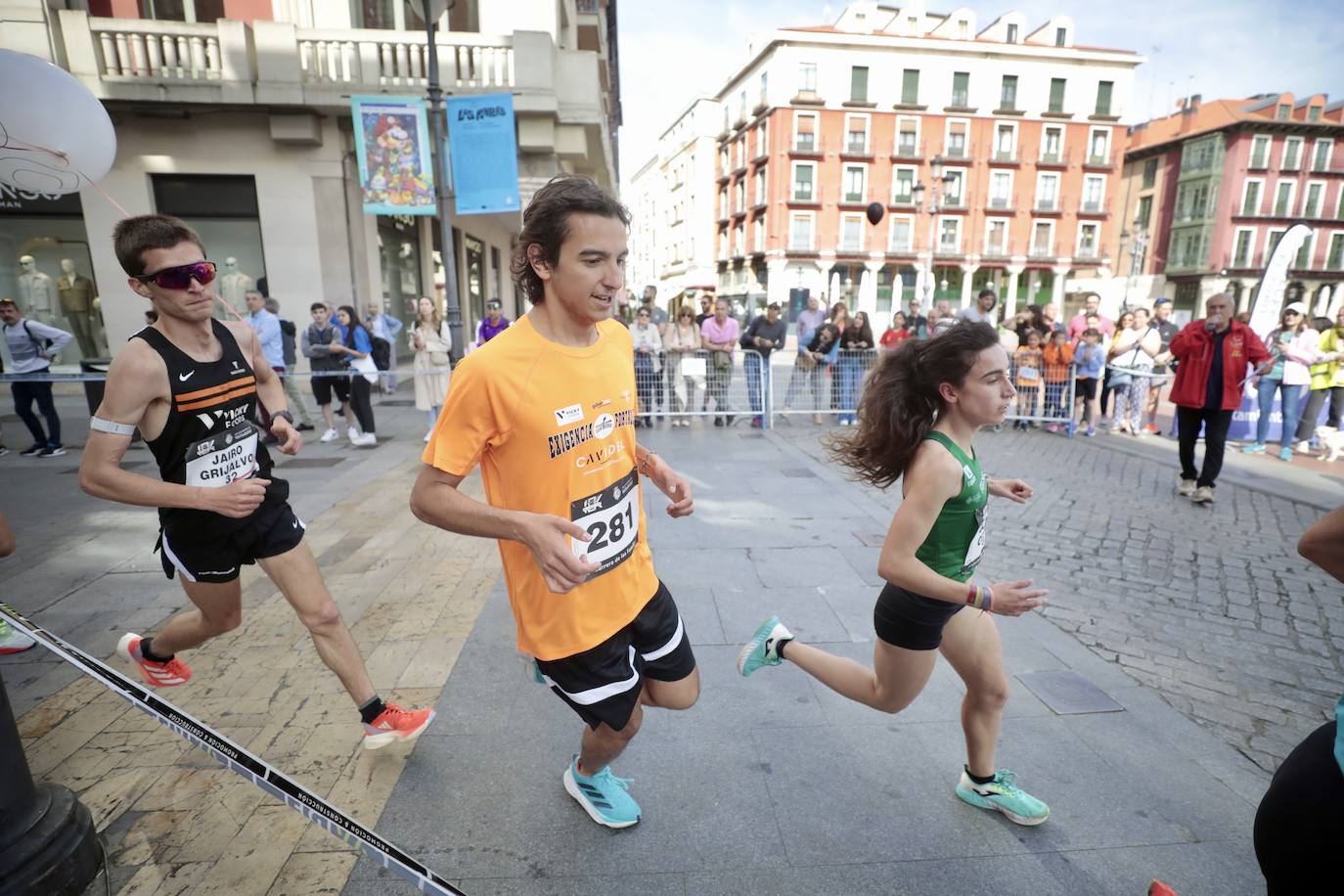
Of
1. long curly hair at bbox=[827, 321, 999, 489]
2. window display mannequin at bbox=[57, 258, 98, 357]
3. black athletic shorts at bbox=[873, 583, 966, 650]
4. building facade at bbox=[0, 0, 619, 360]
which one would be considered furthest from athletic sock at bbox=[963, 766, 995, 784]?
window display mannequin at bbox=[57, 258, 98, 357]

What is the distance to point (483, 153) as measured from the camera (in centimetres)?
1073

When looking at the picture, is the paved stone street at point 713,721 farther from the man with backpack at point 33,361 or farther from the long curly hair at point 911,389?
the man with backpack at point 33,361

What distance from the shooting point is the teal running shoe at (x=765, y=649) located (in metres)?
2.84

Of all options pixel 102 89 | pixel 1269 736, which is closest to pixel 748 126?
pixel 102 89

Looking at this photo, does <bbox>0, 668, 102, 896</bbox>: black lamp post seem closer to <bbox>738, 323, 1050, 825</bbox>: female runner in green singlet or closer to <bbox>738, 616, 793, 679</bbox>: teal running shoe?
<bbox>738, 616, 793, 679</bbox>: teal running shoe

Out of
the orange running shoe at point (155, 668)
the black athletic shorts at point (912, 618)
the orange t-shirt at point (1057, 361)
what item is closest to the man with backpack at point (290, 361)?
the orange running shoe at point (155, 668)

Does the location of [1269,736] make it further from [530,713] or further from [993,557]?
[530,713]

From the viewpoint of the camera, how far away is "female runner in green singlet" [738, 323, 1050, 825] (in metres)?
2.07

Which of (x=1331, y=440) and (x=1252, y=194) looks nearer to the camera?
(x=1331, y=440)

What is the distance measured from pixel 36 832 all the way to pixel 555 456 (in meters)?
1.94

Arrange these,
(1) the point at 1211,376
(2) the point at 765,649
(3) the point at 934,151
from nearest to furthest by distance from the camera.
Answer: (2) the point at 765,649, (1) the point at 1211,376, (3) the point at 934,151

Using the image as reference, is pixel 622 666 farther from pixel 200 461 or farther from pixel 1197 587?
pixel 1197 587

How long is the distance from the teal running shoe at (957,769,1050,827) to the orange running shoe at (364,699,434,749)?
7.17 feet

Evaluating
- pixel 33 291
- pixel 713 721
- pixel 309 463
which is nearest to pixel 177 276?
pixel 713 721
